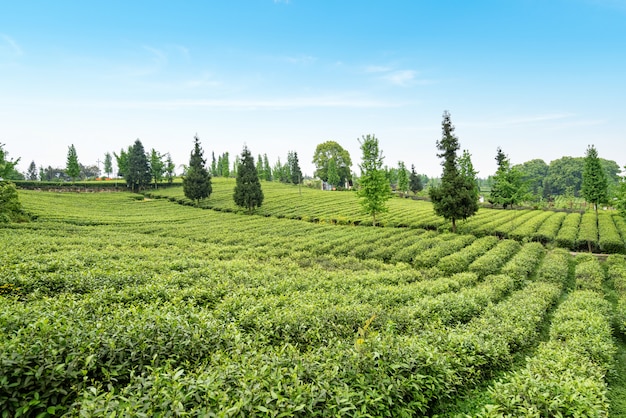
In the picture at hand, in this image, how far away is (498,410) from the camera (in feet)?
15.4

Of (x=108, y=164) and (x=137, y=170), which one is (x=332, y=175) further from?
(x=108, y=164)

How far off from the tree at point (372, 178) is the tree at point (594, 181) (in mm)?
31749

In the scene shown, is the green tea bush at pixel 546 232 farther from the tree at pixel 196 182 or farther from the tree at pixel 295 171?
the tree at pixel 295 171

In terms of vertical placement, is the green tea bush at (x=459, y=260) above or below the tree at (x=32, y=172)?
below

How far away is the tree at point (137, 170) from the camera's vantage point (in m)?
65.9

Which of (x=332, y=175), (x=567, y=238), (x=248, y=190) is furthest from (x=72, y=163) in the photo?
(x=567, y=238)

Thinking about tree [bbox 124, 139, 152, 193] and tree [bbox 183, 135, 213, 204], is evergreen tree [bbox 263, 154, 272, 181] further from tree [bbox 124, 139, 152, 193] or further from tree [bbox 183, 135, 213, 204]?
tree [bbox 183, 135, 213, 204]

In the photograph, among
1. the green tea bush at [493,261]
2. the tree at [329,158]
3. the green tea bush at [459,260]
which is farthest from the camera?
the tree at [329,158]

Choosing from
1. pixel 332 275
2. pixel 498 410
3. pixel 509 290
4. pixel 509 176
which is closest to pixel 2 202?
pixel 332 275

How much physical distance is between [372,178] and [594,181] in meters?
33.8

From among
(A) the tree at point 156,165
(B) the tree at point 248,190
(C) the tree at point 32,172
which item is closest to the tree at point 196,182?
(B) the tree at point 248,190

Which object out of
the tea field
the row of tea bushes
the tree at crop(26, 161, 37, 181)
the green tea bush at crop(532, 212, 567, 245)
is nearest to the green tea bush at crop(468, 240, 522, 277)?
the tea field

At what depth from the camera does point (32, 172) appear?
108 meters

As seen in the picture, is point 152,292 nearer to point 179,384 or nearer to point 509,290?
point 179,384
